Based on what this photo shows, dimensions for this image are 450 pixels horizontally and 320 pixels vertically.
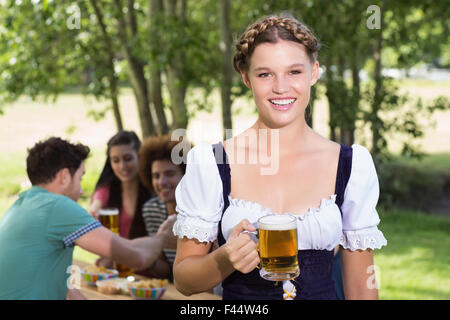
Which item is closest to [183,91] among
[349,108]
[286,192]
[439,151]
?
[349,108]

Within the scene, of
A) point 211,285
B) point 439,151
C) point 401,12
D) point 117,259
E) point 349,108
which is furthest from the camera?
point 439,151

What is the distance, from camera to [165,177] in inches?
160

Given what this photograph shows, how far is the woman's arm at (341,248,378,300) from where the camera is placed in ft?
6.45

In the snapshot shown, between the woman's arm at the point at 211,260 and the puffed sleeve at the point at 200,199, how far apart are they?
42 mm

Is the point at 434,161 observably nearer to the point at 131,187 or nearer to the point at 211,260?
the point at 131,187

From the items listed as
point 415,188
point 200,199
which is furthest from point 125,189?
point 415,188

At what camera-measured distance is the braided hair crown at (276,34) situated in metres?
1.91

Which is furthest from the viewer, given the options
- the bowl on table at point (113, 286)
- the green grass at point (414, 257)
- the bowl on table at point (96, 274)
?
the green grass at point (414, 257)

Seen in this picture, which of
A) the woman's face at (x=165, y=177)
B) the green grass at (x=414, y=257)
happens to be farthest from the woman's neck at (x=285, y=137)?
the green grass at (x=414, y=257)

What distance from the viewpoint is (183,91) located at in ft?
22.7

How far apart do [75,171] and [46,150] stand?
18 centimetres

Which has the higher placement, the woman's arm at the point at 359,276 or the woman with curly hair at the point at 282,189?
the woman with curly hair at the point at 282,189

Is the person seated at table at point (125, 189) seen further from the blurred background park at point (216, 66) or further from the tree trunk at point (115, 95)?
the tree trunk at point (115, 95)
